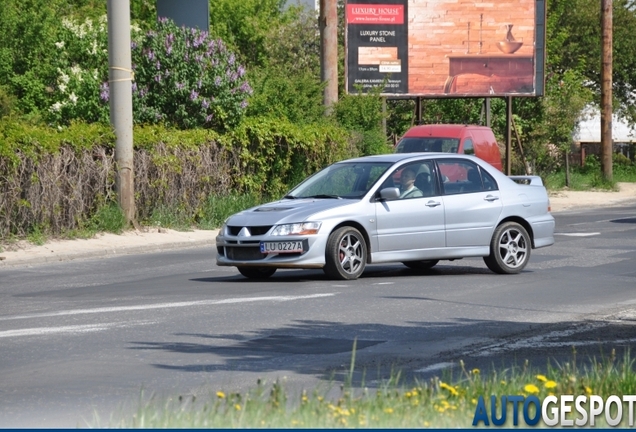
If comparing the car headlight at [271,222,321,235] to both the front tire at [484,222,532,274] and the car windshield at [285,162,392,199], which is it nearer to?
the car windshield at [285,162,392,199]

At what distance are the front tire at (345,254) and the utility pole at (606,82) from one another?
1051 inches

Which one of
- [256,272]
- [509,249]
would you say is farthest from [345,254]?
[509,249]

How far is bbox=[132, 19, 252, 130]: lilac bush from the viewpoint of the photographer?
25.9 metres

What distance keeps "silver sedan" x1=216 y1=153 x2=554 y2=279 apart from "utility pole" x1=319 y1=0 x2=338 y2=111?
13886 millimetres

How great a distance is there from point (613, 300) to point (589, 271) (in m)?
3.15

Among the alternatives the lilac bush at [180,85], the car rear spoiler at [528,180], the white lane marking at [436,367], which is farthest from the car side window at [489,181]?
the lilac bush at [180,85]

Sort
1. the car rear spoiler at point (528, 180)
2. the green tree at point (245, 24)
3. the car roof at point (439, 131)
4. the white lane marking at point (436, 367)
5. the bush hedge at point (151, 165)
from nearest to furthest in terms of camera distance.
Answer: the white lane marking at point (436, 367), the car rear spoiler at point (528, 180), the bush hedge at point (151, 165), the car roof at point (439, 131), the green tree at point (245, 24)

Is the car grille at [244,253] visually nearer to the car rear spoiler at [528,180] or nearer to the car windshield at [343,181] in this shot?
the car windshield at [343,181]

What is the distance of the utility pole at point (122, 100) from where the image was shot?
75.2 ft

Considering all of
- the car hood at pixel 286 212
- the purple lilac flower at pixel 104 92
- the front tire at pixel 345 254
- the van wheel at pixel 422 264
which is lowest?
the van wheel at pixel 422 264

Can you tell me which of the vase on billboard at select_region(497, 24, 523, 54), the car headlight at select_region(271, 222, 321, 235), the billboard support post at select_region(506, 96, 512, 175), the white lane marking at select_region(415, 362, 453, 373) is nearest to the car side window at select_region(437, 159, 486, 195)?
the car headlight at select_region(271, 222, 321, 235)

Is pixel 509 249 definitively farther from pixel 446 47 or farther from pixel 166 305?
pixel 446 47

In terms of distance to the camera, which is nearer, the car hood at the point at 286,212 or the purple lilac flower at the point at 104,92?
the car hood at the point at 286,212

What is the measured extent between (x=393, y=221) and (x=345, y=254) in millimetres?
800
